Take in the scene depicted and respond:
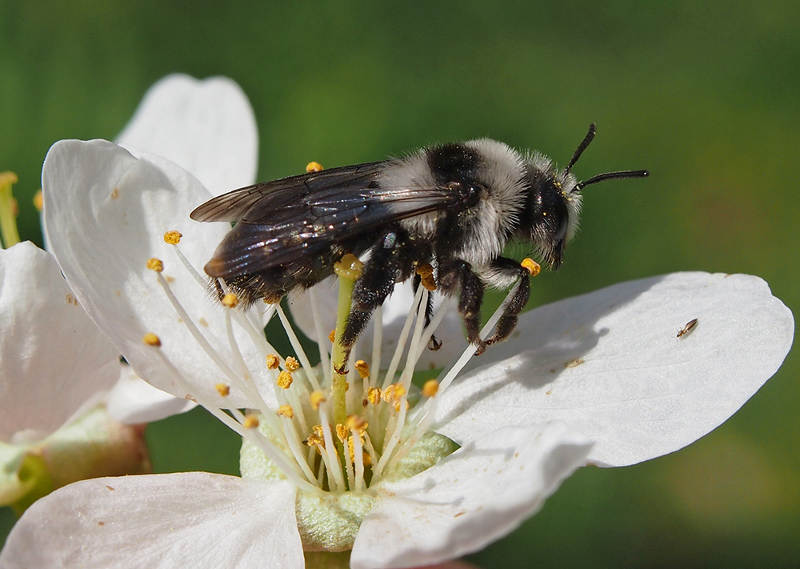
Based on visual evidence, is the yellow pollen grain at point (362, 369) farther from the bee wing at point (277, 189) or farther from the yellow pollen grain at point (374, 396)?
the bee wing at point (277, 189)

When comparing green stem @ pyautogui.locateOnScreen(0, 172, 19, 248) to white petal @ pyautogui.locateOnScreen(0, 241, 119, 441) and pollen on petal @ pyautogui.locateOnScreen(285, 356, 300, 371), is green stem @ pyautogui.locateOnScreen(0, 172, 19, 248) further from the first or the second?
pollen on petal @ pyautogui.locateOnScreen(285, 356, 300, 371)

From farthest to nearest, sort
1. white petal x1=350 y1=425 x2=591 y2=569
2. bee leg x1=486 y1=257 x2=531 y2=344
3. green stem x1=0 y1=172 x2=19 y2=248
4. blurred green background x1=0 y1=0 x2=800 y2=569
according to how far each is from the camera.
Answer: blurred green background x1=0 y1=0 x2=800 y2=569 → green stem x1=0 y1=172 x2=19 y2=248 → bee leg x1=486 y1=257 x2=531 y2=344 → white petal x1=350 y1=425 x2=591 y2=569

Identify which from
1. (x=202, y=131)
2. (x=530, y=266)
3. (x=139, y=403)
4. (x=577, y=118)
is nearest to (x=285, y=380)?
(x=139, y=403)

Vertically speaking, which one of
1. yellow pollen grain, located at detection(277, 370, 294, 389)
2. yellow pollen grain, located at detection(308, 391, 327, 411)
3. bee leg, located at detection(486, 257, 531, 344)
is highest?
bee leg, located at detection(486, 257, 531, 344)

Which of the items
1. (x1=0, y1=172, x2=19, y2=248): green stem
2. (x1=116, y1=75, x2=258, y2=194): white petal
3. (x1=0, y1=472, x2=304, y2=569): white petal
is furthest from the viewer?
(x1=116, y1=75, x2=258, y2=194): white petal

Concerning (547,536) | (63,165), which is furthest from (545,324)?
(547,536)

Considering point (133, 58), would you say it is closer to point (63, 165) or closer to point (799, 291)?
point (63, 165)

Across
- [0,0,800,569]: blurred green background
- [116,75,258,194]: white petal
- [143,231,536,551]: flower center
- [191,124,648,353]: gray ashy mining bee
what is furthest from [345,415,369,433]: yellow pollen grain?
[0,0,800,569]: blurred green background
